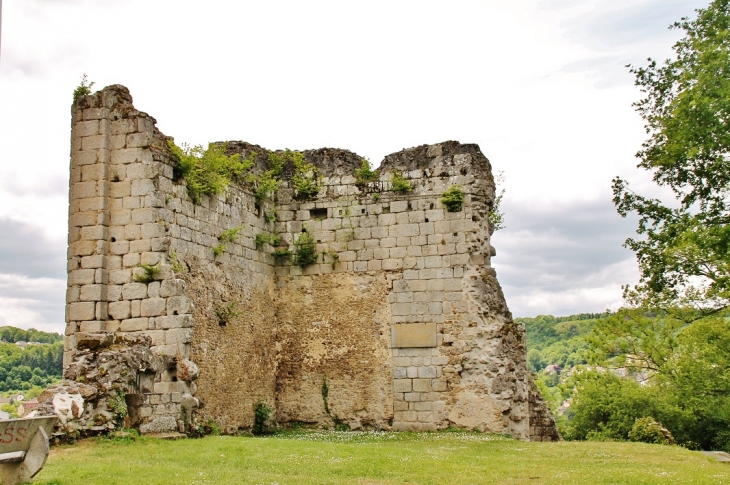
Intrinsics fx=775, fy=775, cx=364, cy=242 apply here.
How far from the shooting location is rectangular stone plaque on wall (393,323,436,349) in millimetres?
16688

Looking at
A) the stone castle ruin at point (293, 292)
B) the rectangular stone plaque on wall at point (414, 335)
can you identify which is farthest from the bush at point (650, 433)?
the rectangular stone plaque on wall at point (414, 335)

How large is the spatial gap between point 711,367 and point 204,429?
2020 centimetres

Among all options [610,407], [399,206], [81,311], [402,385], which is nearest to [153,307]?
[81,311]

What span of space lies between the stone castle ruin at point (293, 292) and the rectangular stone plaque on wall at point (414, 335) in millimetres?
32

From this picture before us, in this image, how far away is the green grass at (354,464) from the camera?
9.39 m

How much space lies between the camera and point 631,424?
30094mm

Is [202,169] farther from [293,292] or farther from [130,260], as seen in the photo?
[293,292]

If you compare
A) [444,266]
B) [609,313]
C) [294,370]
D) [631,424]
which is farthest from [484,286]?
[631,424]

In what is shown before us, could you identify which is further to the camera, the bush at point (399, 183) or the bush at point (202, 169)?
the bush at point (399, 183)

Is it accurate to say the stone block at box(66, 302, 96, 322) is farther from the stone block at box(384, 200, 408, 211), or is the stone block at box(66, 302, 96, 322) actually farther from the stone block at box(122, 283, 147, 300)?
the stone block at box(384, 200, 408, 211)

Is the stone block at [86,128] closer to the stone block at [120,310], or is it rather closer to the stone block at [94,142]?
the stone block at [94,142]

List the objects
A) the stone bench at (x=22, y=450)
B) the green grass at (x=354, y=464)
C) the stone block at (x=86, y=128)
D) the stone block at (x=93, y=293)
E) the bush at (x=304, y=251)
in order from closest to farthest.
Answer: the stone bench at (x=22, y=450) → the green grass at (x=354, y=464) → the stone block at (x=93, y=293) → the stone block at (x=86, y=128) → the bush at (x=304, y=251)

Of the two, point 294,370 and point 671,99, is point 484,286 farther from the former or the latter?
point 671,99

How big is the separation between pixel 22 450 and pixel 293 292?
9847 millimetres
